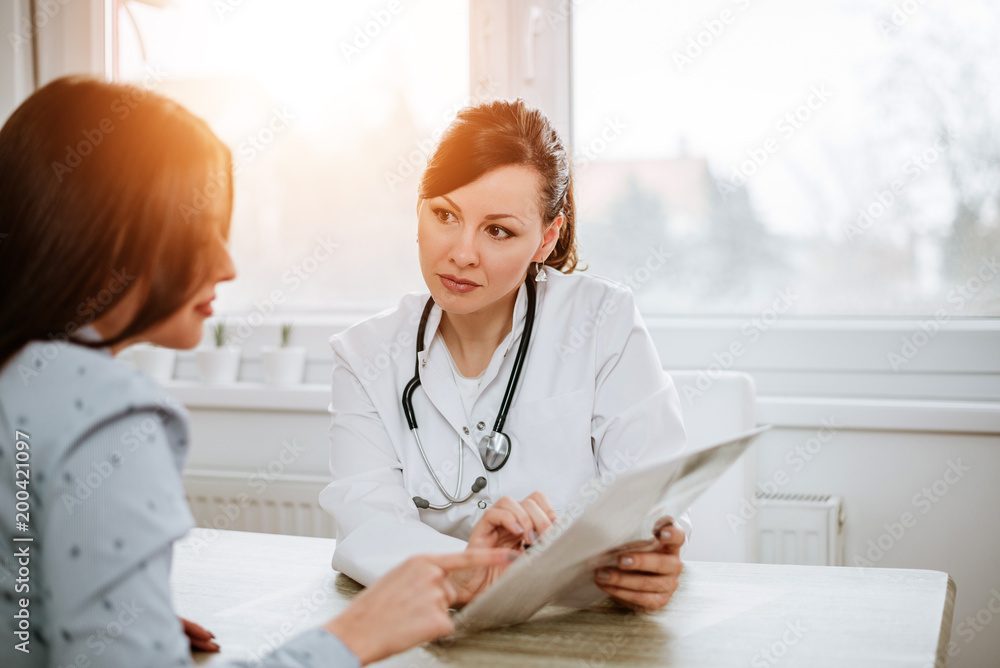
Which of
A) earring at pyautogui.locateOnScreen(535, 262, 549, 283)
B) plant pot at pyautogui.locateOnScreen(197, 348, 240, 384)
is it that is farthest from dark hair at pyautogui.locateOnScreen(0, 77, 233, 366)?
plant pot at pyautogui.locateOnScreen(197, 348, 240, 384)

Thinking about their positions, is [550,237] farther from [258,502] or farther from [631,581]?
[258,502]

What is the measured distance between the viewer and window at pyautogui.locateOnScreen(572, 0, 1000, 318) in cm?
194

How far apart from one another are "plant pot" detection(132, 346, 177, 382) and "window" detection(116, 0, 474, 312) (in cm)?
25

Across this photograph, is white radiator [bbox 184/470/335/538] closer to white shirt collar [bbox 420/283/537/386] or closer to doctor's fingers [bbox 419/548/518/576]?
white shirt collar [bbox 420/283/537/386]

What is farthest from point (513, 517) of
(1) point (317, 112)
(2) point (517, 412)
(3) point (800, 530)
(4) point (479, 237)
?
(1) point (317, 112)

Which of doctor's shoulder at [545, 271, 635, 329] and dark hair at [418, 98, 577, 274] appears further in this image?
doctor's shoulder at [545, 271, 635, 329]

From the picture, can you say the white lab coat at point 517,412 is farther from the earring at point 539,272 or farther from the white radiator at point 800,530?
the white radiator at point 800,530

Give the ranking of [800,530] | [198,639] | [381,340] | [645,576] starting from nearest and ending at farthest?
[198,639] < [645,576] < [381,340] < [800,530]

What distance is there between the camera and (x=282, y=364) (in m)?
2.34

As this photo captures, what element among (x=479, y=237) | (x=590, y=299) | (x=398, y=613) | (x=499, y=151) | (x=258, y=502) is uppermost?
(x=499, y=151)

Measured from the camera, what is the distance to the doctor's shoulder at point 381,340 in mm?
1479

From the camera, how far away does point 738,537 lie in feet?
5.26

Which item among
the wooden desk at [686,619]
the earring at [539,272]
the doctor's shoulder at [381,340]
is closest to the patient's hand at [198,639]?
the wooden desk at [686,619]

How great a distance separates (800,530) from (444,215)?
3.63 ft
